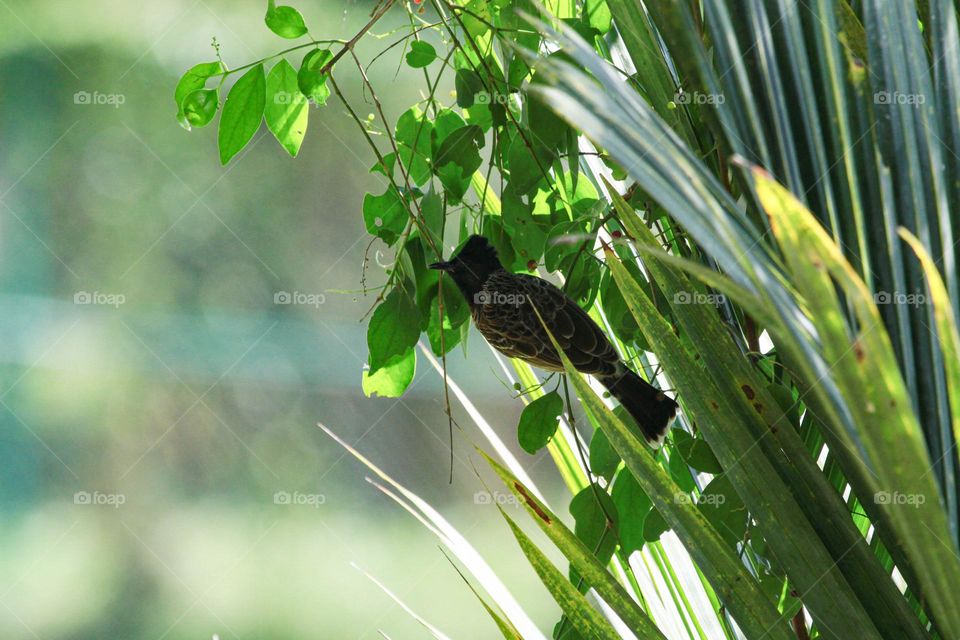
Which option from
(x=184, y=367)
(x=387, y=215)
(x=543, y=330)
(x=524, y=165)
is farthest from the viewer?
(x=184, y=367)

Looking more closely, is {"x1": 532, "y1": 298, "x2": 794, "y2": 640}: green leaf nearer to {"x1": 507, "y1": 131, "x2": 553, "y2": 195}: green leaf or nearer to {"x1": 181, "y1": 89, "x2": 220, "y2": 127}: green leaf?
{"x1": 507, "y1": 131, "x2": 553, "y2": 195}: green leaf

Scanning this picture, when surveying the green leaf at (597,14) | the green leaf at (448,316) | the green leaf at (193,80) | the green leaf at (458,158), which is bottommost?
the green leaf at (448,316)

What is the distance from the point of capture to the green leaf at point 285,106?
2.30 ft

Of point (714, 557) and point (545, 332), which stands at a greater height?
point (545, 332)

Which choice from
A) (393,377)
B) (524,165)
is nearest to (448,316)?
(393,377)

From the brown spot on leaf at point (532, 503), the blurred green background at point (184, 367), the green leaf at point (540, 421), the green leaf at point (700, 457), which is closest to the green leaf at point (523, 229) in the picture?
the green leaf at point (540, 421)

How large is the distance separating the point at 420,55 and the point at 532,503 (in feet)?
1.54

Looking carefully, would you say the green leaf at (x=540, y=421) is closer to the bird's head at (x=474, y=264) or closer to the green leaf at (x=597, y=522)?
the green leaf at (x=597, y=522)

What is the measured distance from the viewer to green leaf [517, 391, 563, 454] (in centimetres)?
Answer: 69

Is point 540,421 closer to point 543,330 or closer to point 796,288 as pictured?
point 543,330

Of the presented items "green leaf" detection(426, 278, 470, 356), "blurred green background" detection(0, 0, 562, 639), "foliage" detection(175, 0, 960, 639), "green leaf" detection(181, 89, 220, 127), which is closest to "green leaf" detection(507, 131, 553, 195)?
"foliage" detection(175, 0, 960, 639)

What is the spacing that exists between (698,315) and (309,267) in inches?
80.5

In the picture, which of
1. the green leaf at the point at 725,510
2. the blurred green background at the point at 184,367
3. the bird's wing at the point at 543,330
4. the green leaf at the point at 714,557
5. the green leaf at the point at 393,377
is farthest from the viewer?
the blurred green background at the point at 184,367

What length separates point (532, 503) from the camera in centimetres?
41
